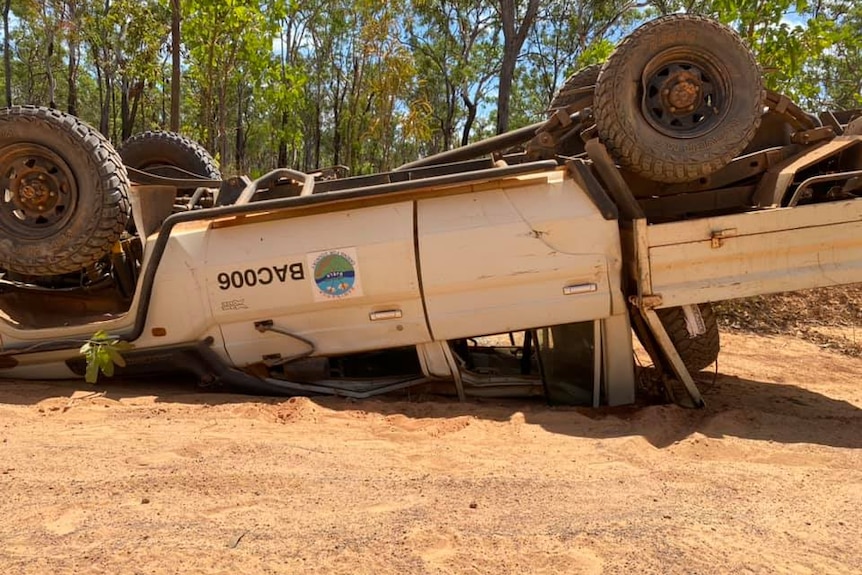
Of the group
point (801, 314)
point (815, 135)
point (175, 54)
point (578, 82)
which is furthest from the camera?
point (175, 54)

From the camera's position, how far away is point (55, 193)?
418 centimetres

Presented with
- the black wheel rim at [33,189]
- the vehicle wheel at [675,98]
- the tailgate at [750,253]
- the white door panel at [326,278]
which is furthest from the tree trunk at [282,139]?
the tailgate at [750,253]

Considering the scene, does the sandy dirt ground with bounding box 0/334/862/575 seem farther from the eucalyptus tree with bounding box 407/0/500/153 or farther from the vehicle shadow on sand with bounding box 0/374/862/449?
the eucalyptus tree with bounding box 407/0/500/153

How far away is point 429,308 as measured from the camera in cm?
401

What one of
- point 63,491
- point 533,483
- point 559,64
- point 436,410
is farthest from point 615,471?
point 559,64

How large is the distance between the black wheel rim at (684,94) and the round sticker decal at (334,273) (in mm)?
1978

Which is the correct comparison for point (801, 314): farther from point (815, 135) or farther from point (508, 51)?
point (508, 51)

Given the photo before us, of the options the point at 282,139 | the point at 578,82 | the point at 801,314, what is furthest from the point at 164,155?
the point at 282,139

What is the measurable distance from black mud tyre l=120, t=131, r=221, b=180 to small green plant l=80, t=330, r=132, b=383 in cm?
251

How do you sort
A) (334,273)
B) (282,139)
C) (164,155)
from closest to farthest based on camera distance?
1. (334,273)
2. (164,155)
3. (282,139)

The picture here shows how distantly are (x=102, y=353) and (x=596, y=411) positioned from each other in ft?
9.83

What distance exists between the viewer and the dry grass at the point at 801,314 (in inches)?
277

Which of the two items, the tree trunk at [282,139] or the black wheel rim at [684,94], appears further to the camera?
the tree trunk at [282,139]

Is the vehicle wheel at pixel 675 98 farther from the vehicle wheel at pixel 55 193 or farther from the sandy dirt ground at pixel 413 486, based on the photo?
the vehicle wheel at pixel 55 193
